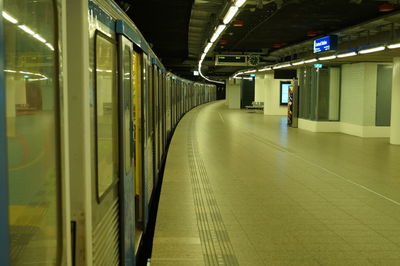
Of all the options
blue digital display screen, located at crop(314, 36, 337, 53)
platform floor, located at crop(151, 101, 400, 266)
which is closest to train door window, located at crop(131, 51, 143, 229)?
platform floor, located at crop(151, 101, 400, 266)

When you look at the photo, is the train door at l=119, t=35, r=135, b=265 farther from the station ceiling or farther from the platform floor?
the station ceiling

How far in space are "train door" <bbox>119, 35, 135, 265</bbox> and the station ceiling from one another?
14.4 feet

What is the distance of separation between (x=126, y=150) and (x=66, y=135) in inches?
58.3

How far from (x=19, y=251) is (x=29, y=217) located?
0.37 ft

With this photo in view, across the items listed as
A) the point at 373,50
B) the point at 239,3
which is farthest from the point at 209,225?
the point at 373,50

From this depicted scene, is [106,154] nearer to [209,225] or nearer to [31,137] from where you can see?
[31,137]

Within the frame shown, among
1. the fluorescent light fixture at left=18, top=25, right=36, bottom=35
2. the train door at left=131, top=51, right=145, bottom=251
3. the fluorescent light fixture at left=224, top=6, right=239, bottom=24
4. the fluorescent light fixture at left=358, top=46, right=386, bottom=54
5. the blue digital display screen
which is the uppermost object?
the blue digital display screen

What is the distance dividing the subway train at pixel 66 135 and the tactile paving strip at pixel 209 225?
1.31 metres

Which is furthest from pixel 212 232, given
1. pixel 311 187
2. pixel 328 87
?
pixel 328 87

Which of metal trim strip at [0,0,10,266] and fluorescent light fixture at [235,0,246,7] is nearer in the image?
metal trim strip at [0,0,10,266]

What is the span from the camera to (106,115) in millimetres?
2592

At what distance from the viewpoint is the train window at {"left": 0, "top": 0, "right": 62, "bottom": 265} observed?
49.9 inches

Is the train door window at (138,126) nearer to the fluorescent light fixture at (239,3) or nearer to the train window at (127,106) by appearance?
the train window at (127,106)

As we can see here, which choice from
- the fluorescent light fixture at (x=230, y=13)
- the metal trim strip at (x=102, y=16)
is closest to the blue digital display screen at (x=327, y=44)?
the fluorescent light fixture at (x=230, y=13)
